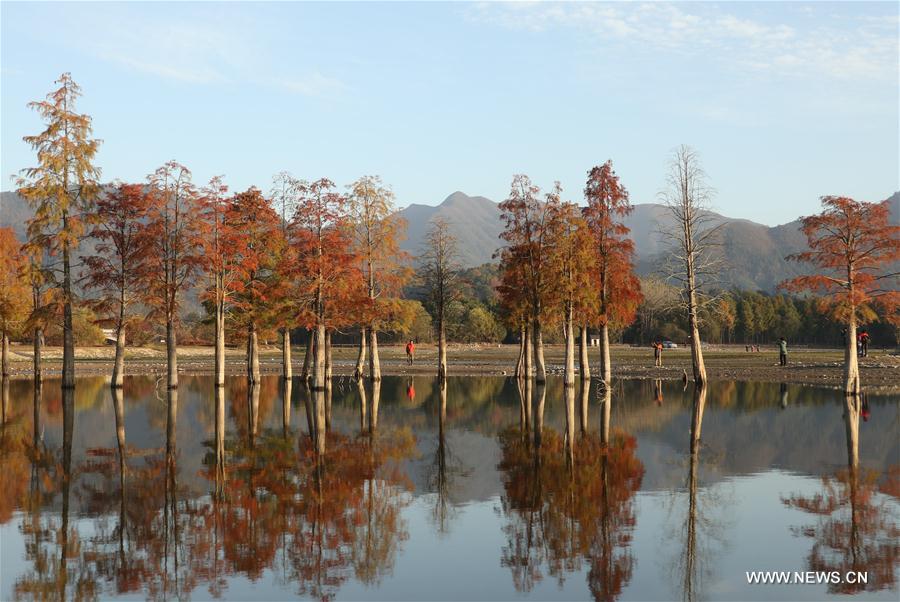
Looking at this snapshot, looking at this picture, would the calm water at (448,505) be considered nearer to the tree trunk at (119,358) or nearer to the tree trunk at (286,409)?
the tree trunk at (286,409)

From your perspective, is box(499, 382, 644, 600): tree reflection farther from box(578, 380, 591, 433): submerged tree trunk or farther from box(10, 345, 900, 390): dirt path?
box(10, 345, 900, 390): dirt path

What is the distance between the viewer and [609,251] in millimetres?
48188

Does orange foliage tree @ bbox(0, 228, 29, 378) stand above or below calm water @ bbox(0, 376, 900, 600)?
above

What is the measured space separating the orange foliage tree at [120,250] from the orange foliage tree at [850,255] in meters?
33.0

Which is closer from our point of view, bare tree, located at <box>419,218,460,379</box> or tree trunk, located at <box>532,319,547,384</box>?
tree trunk, located at <box>532,319,547,384</box>

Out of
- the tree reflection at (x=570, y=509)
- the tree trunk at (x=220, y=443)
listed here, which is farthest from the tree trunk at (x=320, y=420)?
the tree reflection at (x=570, y=509)

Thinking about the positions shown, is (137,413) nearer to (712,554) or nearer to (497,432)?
(497,432)

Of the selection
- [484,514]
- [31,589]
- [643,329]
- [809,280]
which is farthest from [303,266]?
[643,329]

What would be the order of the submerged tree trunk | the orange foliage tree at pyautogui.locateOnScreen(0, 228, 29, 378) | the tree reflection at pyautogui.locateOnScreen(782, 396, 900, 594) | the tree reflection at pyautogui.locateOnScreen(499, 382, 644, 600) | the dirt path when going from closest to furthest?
1. the tree reflection at pyautogui.locateOnScreen(782, 396, 900, 594)
2. the tree reflection at pyautogui.locateOnScreen(499, 382, 644, 600)
3. the submerged tree trunk
4. the orange foliage tree at pyautogui.locateOnScreen(0, 228, 29, 378)
5. the dirt path

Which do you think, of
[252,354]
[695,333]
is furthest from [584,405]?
[252,354]

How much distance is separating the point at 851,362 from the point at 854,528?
26.6 metres

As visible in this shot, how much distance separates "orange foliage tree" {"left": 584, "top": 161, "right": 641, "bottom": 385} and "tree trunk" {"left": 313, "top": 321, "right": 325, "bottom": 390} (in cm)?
1542

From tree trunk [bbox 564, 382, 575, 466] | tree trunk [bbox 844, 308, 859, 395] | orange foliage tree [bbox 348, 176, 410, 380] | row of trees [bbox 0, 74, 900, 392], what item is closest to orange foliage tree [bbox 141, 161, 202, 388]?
row of trees [bbox 0, 74, 900, 392]

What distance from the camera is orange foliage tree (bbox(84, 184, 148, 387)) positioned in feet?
147
